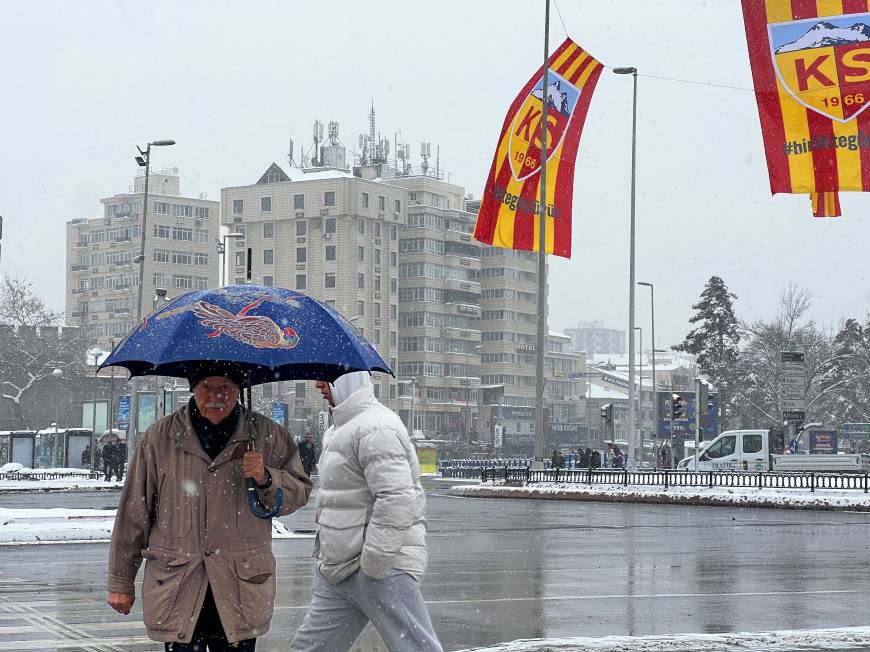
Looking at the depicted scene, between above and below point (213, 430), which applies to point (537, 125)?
above

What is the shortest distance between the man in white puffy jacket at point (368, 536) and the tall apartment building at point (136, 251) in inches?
5826

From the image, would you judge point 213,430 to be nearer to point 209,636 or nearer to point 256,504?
point 256,504

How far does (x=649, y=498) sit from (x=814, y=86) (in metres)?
16.9

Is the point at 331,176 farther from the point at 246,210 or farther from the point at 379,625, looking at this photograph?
the point at 379,625

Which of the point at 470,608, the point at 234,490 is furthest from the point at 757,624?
the point at 234,490

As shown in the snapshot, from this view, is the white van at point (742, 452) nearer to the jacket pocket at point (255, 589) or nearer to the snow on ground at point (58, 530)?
the snow on ground at point (58, 530)

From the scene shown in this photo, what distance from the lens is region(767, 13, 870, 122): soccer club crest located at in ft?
78.0

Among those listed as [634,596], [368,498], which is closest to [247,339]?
[368,498]

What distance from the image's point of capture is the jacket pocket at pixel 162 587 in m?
6.09

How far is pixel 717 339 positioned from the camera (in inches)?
3770

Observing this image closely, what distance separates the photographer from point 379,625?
21.9 feet

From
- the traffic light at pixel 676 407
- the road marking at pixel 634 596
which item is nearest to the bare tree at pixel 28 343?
the traffic light at pixel 676 407

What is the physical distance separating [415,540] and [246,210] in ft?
435

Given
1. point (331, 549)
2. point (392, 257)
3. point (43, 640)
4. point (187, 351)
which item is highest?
point (392, 257)
